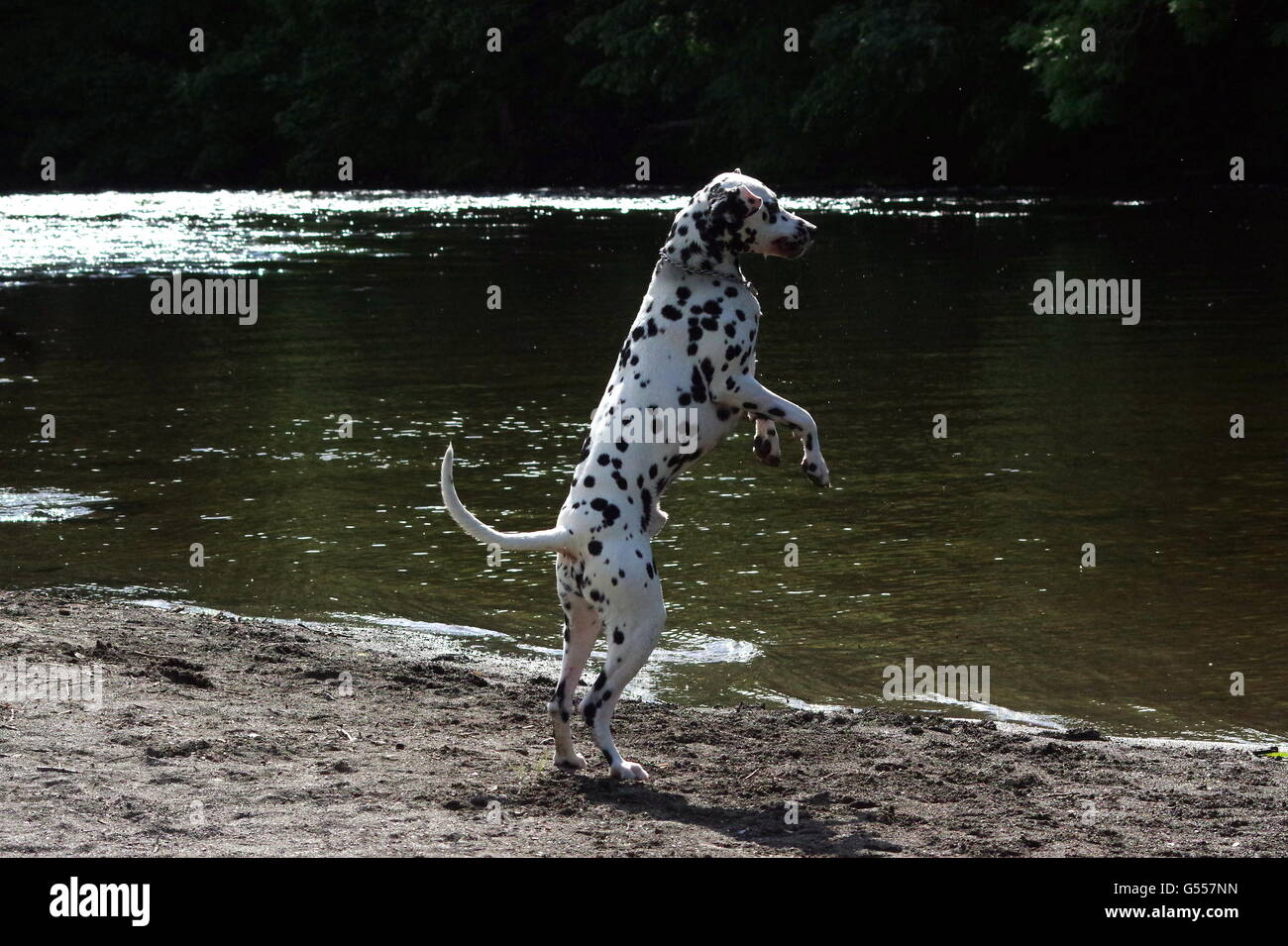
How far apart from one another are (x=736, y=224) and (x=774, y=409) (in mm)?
698

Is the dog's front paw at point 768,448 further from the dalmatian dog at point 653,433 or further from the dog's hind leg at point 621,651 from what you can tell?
the dog's hind leg at point 621,651

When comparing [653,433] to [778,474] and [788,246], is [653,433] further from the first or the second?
[778,474]

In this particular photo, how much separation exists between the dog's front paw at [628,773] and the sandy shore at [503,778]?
0.06 m

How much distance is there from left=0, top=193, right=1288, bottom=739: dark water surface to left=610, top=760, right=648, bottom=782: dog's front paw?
1.75 m

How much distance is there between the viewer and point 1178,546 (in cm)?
1057

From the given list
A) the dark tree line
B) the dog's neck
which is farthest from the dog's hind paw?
the dark tree line

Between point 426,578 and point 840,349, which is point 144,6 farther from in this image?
point 426,578

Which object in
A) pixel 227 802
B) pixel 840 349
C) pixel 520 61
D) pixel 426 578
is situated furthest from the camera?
pixel 520 61

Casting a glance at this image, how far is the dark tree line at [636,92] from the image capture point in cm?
4325

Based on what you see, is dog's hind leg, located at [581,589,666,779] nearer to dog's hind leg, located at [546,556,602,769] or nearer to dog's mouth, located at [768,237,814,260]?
dog's hind leg, located at [546,556,602,769]

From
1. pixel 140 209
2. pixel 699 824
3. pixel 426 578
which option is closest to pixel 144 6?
pixel 140 209

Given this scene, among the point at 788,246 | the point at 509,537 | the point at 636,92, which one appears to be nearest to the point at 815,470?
the point at 788,246

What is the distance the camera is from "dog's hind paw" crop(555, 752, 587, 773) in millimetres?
6555
